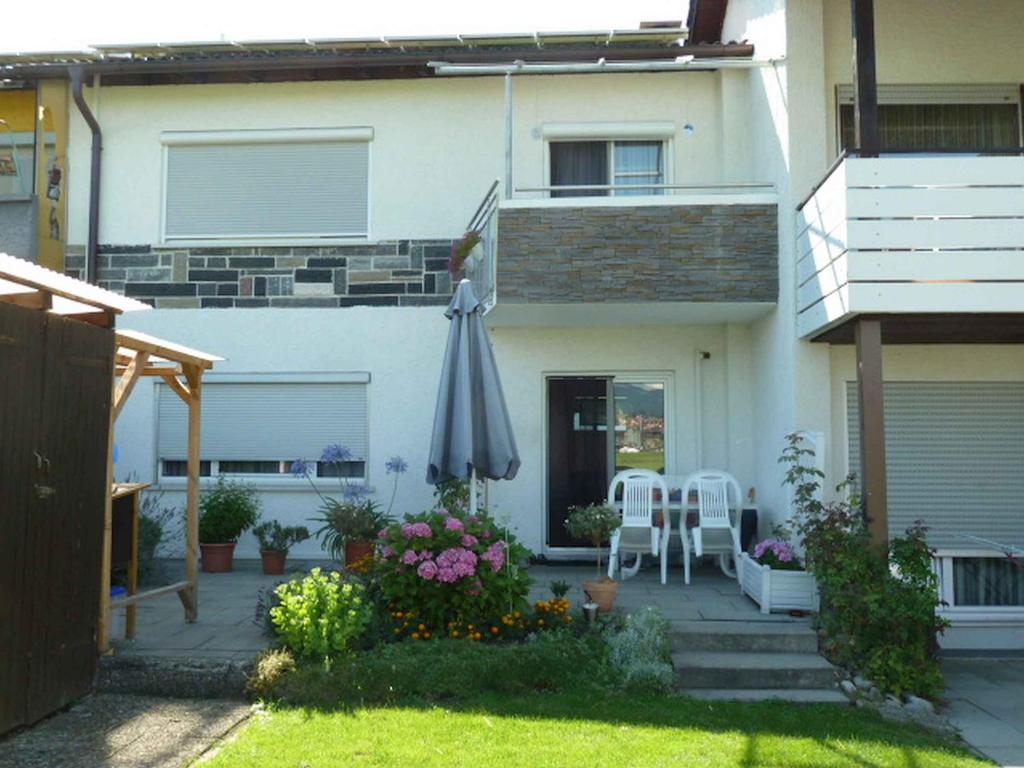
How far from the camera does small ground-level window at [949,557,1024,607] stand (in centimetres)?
829

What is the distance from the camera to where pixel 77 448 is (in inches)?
243

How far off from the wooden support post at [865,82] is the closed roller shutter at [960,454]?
2733 millimetres

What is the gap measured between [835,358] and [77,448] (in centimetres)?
663

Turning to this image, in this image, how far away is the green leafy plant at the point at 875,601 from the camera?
21.6 feet

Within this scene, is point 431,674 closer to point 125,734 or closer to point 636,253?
point 125,734

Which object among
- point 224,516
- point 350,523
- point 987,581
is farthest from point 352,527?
point 987,581

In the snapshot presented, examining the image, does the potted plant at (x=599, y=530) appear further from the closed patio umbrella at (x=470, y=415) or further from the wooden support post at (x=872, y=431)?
the wooden support post at (x=872, y=431)

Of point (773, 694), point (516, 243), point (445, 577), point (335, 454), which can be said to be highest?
point (516, 243)

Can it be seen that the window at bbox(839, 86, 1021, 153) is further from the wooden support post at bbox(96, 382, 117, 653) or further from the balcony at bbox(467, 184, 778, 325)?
the wooden support post at bbox(96, 382, 117, 653)

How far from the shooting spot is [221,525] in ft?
34.8

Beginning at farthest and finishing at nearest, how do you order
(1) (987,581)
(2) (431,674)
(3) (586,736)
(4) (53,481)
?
(1) (987,581) → (2) (431,674) → (4) (53,481) → (3) (586,736)

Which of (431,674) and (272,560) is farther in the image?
(272,560)

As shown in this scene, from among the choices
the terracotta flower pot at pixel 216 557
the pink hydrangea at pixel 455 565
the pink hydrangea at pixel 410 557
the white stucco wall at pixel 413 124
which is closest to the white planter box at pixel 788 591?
the pink hydrangea at pixel 455 565

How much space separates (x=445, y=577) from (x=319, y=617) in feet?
3.11
